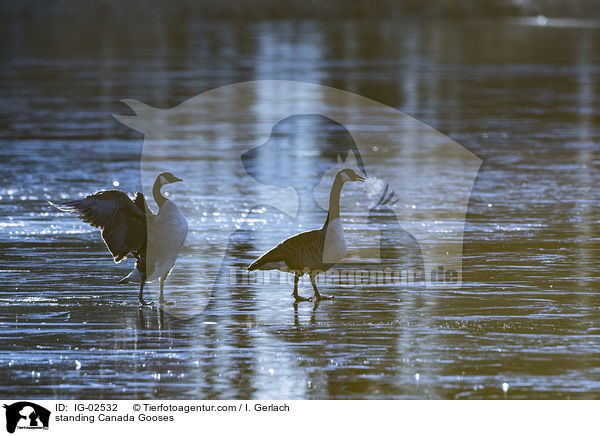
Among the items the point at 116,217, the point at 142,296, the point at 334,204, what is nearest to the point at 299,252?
the point at 334,204

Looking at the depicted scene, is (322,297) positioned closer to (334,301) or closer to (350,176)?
(334,301)

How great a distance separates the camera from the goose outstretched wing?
10062 mm

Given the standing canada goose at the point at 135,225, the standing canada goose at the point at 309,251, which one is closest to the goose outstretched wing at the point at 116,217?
the standing canada goose at the point at 135,225

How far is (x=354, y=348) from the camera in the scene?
9141 millimetres

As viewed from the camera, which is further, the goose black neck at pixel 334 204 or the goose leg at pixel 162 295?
the goose leg at pixel 162 295

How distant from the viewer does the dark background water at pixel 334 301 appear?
8.48 m

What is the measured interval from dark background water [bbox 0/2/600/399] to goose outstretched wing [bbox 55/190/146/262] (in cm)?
49

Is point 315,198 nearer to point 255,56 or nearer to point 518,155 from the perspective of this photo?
point 518,155
